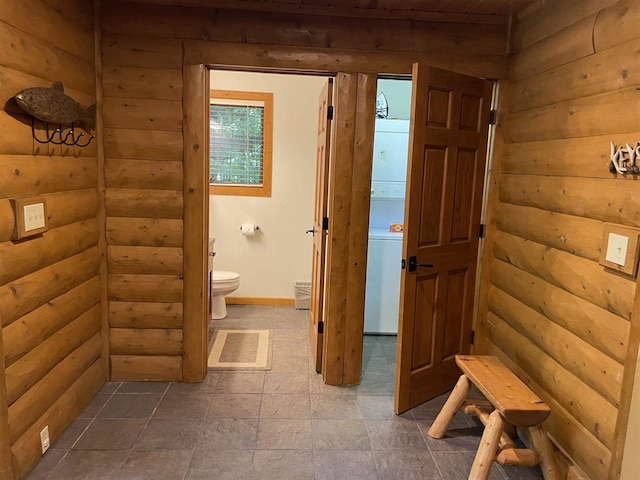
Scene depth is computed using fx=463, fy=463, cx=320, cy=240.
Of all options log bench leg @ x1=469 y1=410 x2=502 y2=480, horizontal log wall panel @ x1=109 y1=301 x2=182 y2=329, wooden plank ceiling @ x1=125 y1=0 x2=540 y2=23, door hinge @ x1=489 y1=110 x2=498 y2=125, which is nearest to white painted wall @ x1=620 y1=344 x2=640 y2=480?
log bench leg @ x1=469 y1=410 x2=502 y2=480

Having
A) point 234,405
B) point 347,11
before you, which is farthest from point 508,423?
point 347,11

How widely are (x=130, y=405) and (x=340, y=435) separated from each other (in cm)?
121

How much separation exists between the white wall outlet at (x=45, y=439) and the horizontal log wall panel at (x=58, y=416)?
0.8 inches

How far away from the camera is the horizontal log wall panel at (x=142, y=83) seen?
2670mm

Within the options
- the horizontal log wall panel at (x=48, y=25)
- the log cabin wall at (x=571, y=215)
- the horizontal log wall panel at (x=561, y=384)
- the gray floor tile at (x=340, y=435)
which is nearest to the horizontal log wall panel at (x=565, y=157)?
the log cabin wall at (x=571, y=215)

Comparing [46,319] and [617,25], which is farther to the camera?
[46,319]

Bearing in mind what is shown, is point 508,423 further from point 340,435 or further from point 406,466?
point 340,435

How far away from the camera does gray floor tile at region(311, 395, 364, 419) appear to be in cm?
263

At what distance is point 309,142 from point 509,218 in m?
2.28

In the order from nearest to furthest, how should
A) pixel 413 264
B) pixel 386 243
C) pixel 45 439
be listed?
1. pixel 45 439
2. pixel 413 264
3. pixel 386 243

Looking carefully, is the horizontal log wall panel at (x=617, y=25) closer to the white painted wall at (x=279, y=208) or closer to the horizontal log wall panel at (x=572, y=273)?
the horizontal log wall panel at (x=572, y=273)

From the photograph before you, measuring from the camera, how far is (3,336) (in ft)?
6.08

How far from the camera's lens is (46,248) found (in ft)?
7.04

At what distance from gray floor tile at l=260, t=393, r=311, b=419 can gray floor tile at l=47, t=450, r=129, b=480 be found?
0.77 meters
